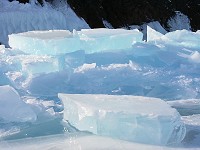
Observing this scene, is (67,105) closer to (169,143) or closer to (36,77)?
Result: (169,143)

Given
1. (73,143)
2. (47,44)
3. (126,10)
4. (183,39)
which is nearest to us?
(73,143)

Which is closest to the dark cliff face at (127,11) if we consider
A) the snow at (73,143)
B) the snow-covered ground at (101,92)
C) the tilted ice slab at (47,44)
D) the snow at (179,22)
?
the snow at (179,22)

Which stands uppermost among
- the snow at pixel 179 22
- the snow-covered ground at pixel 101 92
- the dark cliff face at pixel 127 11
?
the snow-covered ground at pixel 101 92

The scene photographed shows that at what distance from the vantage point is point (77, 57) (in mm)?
5539

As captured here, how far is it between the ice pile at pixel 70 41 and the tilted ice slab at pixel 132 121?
2764 mm

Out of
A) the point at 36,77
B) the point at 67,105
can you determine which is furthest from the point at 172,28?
the point at 67,105

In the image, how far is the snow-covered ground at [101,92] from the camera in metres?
2.77

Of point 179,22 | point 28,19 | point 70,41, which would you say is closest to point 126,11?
point 179,22

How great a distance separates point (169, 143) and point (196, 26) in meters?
17.8

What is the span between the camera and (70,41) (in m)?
5.75

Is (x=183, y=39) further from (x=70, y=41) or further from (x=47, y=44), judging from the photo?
(x=47, y=44)

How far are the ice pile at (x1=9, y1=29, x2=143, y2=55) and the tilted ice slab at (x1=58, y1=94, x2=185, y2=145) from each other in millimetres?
2764

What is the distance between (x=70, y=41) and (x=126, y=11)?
12934mm

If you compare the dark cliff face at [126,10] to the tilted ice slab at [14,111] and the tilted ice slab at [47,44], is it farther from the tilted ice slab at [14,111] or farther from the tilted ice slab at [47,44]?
the tilted ice slab at [14,111]
